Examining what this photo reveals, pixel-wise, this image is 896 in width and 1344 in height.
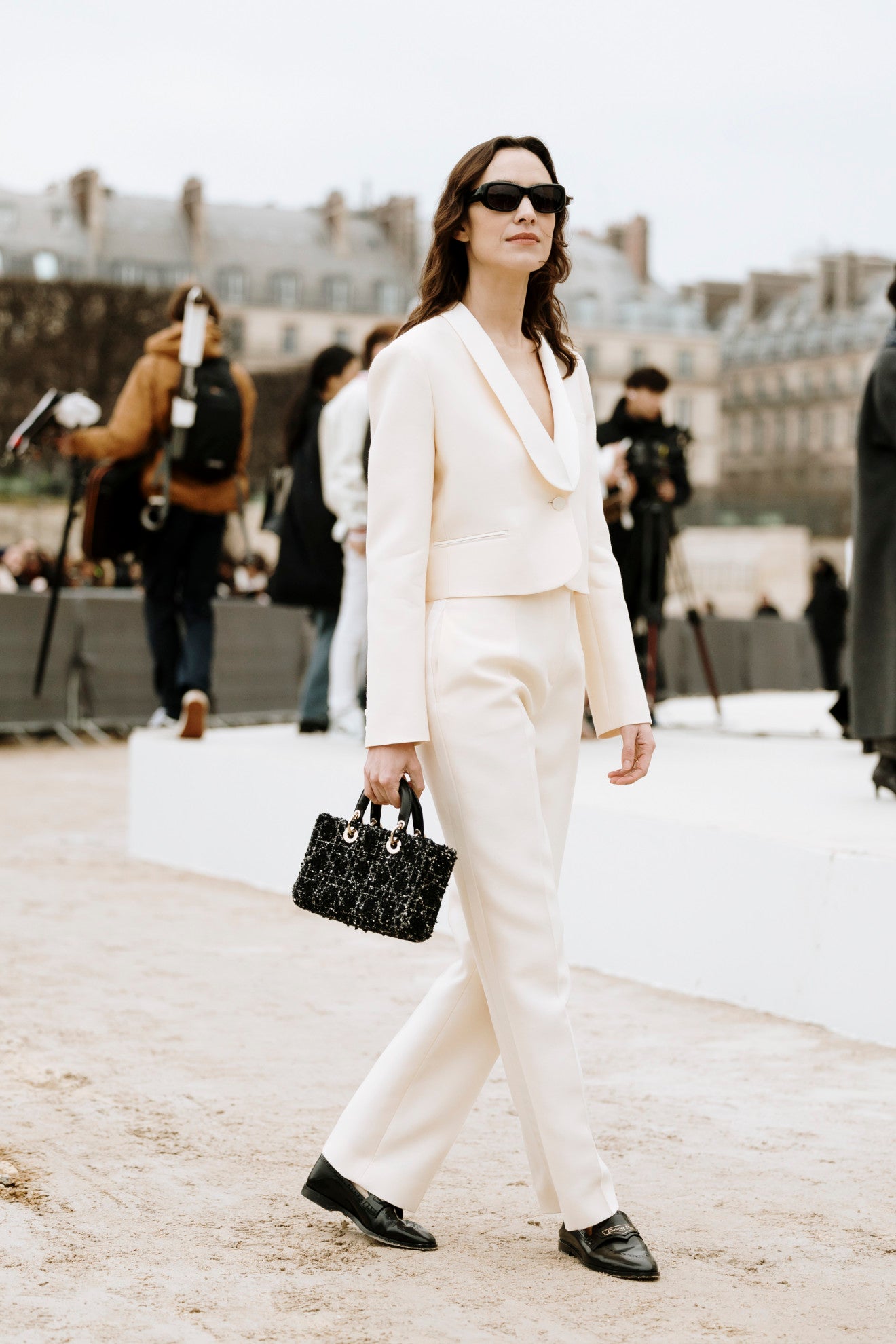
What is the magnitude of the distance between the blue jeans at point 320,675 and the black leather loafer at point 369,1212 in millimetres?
5505

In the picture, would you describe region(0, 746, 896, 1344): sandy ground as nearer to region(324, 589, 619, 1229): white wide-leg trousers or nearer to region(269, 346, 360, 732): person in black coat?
region(324, 589, 619, 1229): white wide-leg trousers

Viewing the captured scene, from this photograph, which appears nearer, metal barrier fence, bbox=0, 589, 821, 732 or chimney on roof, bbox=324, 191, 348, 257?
metal barrier fence, bbox=0, 589, 821, 732

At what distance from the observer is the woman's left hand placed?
11.4ft

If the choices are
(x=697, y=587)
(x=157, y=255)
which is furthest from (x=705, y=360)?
(x=697, y=587)

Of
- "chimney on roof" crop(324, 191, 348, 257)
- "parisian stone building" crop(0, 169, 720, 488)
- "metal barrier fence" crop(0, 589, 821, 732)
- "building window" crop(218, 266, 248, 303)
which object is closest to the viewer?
"metal barrier fence" crop(0, 589, 821, 732)

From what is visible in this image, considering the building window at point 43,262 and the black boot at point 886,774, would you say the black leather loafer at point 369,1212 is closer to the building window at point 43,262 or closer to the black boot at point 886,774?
the black boot at point 886,774

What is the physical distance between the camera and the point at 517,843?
3.21 m

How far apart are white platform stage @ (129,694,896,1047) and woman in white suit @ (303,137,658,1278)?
189 cm

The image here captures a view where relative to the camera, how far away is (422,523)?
3244mm

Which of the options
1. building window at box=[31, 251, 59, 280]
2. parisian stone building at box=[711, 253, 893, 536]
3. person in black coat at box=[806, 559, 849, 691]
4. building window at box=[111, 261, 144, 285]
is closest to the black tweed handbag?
person in black coat at box=[806, 559, 849, 691]

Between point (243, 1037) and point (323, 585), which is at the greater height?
point (323, 585)

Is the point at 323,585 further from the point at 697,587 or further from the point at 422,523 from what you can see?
the point at 697,587

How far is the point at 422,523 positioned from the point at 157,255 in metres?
82.6

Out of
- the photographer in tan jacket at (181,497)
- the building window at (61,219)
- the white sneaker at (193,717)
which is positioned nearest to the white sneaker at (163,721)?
the photographer in tan jacket at (181,497)
